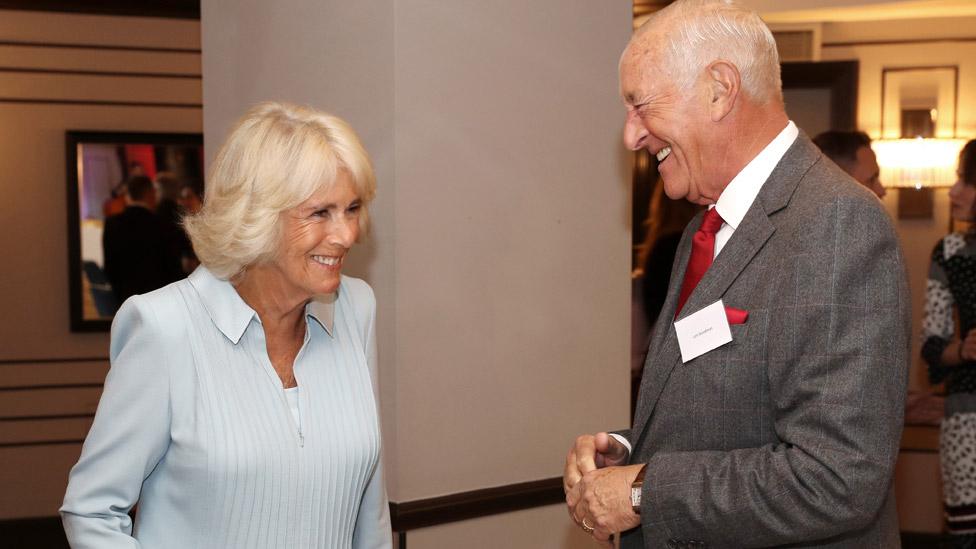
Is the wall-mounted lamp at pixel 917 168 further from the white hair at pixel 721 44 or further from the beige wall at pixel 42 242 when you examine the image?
the beige wall at pixel 42 242

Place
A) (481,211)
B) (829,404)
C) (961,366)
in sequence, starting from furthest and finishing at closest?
(961,366), (481,211), (829,404)

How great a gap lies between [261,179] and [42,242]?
4.65m

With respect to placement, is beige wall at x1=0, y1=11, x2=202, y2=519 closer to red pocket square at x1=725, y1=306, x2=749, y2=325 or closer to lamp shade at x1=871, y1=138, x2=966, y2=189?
lamp shade at x1=871, y1=138, x2=966, y2=189

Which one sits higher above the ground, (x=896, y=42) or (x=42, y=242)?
(x=896, y=42)

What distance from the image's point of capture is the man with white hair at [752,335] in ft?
4.54

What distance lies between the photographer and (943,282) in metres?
Answer: 3.86

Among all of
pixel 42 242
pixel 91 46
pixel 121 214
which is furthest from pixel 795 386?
pixel 91 46

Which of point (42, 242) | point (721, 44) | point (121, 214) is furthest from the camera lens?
point (121, 214)

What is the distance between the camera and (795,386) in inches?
55.5

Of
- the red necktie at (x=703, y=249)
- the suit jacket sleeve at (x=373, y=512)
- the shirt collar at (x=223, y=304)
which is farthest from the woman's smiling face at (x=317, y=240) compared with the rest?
the red necktie at (x=703, y=249)

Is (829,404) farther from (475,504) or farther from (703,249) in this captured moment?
(475,504)

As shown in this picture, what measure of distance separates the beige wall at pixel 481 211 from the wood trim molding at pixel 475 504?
33 mm

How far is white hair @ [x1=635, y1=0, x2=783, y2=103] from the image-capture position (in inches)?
62.5

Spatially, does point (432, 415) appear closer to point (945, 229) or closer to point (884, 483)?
point (884, 483)
